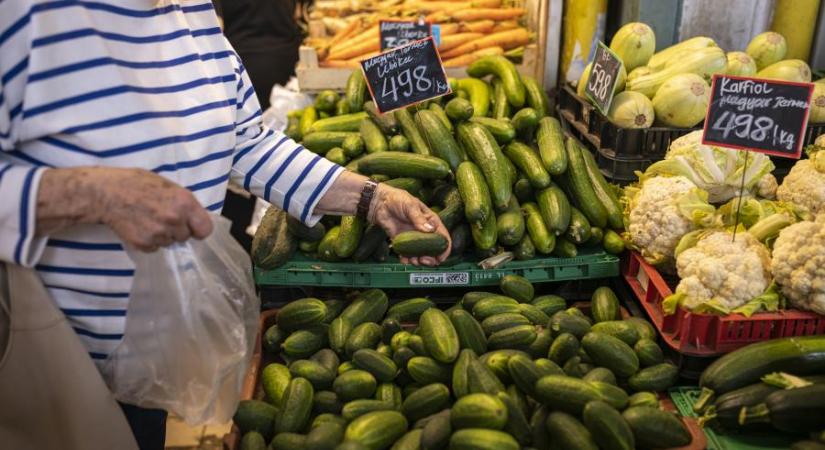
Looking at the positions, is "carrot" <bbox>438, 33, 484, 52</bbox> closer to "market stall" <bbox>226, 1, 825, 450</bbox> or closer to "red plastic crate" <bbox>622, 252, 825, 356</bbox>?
"market stall" <bbox>226, 1, 825, 450</bbox>

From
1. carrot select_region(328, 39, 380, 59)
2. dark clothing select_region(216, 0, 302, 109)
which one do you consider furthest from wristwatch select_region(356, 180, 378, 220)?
dark clothing select_region(216, 0, 302, 109)

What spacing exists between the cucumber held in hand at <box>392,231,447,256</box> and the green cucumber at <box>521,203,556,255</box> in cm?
35

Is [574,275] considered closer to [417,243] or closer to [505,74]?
[417,243]

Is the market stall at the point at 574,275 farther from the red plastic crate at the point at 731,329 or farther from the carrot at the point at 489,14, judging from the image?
the carrot at the point at 489,14

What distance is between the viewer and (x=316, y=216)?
2139 millimetres

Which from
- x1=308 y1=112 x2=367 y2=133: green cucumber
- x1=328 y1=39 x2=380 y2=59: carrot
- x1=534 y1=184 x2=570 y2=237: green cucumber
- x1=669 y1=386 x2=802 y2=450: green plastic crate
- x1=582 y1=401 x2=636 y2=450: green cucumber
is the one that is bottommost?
x1=669 y1=386 x2=802 y2=450: green plastic crate

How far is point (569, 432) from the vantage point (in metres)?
1.52

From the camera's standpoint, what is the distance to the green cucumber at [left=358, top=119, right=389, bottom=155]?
2635mm

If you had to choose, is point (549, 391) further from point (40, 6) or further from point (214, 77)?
point (40, 6)

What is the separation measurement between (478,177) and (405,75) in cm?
54

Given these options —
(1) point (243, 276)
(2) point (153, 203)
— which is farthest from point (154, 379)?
(2) point (153, 203)

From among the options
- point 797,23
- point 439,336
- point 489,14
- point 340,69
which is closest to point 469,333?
point 439,336

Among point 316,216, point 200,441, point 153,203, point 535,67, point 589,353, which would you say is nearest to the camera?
point 153,203

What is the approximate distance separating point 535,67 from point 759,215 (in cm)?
178
